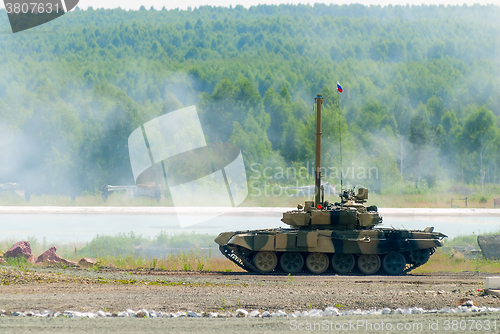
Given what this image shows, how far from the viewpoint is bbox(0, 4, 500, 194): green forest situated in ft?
183

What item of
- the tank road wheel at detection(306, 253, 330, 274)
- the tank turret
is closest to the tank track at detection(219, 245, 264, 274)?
the tank road wheel at detection(306, 253, 330, 274)

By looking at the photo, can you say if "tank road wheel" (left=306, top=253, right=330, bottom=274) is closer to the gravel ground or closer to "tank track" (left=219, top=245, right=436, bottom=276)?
"tank track" (left=219, top=245, right=436, bottom=276)

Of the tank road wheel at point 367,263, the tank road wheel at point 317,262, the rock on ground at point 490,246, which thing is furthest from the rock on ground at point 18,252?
the rock on ground at point 490,246

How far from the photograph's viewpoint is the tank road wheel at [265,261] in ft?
59.1

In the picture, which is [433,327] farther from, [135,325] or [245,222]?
[245,222]

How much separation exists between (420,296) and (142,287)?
639cm

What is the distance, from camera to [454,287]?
46.4 ft

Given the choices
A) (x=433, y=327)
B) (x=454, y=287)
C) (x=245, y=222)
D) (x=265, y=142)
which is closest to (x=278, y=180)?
(x=265, y=142)

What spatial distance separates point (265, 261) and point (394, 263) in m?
3.90

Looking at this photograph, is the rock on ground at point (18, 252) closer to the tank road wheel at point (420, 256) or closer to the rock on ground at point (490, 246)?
the tank road wheel at point (420, 256)

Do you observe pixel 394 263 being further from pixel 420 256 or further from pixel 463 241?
pixel 463 241

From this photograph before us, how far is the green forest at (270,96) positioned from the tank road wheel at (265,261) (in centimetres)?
2815

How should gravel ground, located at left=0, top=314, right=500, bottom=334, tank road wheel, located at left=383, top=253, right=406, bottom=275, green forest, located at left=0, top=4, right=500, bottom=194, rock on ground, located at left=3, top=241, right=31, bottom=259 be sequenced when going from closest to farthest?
gravel ground, located at left=0, top=314, right=500, bottom=334, tank road wheel, located at left=383, top=253, right=406, bottom=275, rock on ground, located at left=3, top=241, right=31, bottom=259, green forest, located at left=0, top=4, right=500, bottom=194

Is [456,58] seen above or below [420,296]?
above
